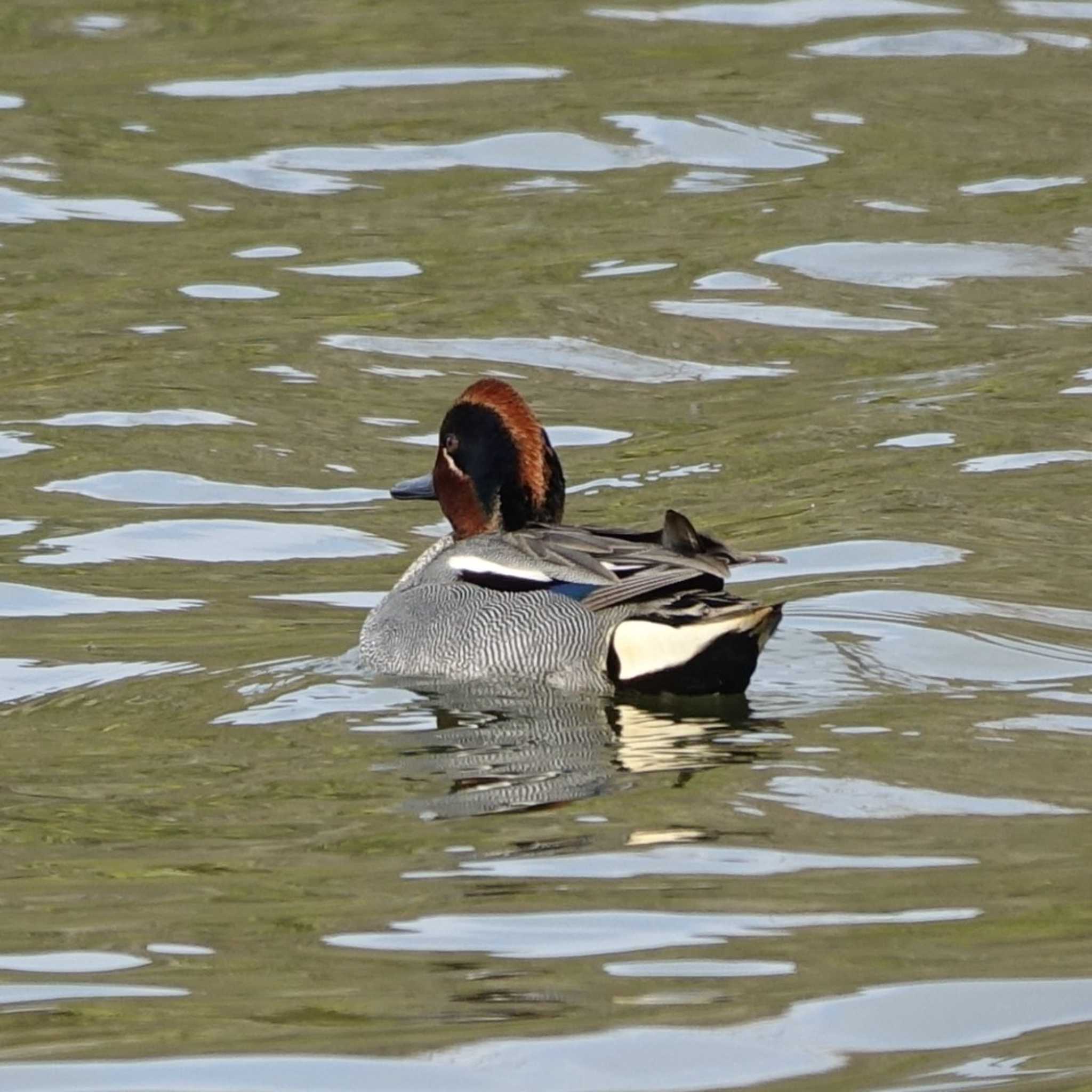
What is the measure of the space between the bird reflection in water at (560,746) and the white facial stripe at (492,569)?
365mm

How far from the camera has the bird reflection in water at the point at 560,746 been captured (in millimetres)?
7000

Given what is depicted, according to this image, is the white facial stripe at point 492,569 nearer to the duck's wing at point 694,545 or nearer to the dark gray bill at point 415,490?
the duck's wing at point 694,545

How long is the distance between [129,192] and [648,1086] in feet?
41.2

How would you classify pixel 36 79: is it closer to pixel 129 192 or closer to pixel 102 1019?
pixel 129 192

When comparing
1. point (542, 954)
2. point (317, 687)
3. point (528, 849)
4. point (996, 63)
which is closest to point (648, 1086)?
point (542, 954)

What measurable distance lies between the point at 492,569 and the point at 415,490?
3.25 feet

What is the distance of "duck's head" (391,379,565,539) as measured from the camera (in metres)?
8.90

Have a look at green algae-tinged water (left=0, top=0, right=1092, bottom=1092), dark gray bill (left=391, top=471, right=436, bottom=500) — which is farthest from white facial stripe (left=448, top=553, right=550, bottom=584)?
dark gray bill (left=391, top=471, right=436, bottom=500)

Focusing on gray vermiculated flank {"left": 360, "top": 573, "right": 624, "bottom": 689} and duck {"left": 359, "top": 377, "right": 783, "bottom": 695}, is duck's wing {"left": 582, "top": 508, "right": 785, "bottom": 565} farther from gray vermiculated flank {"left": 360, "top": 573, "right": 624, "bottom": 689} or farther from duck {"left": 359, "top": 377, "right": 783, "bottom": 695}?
gray vermiculated flank {"left": 360, "top": 573, "right": 624, "bottom": 689}

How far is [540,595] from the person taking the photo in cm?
835

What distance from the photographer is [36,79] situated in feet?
61.1

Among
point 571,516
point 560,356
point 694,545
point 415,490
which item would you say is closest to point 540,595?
point 694,545

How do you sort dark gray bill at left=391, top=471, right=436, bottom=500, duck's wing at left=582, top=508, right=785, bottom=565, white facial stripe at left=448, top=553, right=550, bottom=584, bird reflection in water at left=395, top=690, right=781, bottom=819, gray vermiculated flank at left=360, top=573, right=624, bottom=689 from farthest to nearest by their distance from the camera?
dark gray bill at left=391, top=471, right=436, bottom=500 → white facial stripe at left=448, top=553, right=550, bottom=584 → gray vermiculated flank at left=360, top=573, right=624, bottom=689 → duck's wing at left=582, top=508, right=785, bottom=565 → bird reflection in water at left=395, top=690, right=781, bottom=819

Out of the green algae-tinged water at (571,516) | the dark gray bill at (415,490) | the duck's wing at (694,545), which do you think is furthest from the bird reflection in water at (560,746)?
the dark gray bill at (415,490)
